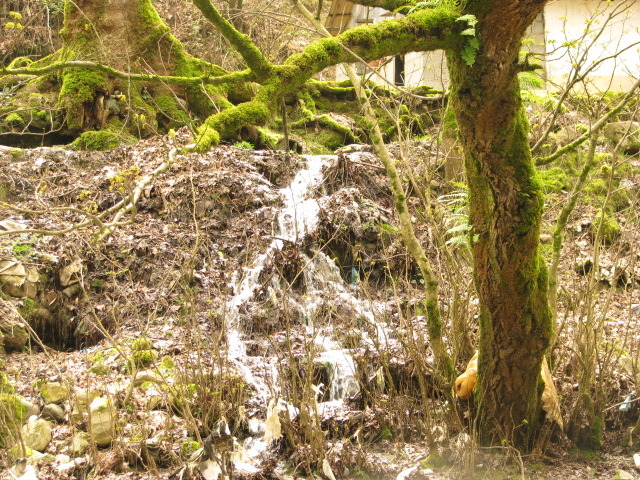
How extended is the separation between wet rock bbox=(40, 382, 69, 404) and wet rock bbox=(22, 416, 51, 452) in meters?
0.38

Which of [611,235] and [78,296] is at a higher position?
[611,235]

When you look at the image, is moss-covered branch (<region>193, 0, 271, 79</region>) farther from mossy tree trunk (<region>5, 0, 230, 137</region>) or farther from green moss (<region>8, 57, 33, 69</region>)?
mossy tree trunk (<region>5, 0, 230, 137</region>)

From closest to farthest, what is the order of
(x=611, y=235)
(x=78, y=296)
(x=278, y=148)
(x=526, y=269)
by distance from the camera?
(x=526, y=269)
(x=78, y=296)
(x=611, y=235)
(x=278, y=148)

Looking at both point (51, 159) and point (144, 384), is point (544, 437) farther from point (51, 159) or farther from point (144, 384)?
point (51, 159)

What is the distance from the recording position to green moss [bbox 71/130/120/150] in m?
9.05

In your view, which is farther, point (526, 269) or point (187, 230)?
point (187, 230)

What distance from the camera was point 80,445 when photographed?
418 cm

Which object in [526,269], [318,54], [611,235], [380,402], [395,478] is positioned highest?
[318,54]

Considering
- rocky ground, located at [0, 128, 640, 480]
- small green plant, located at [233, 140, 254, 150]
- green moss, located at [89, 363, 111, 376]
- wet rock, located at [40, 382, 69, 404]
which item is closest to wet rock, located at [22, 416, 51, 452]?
rocky ground, located at [0, 128, 640, 480]

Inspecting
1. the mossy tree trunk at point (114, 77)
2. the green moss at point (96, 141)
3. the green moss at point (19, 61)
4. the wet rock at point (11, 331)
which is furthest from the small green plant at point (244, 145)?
the wet rock at point (11, 331)

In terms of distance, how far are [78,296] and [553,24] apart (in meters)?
12.2

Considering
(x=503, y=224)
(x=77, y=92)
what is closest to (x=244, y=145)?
(x=77, y=92)

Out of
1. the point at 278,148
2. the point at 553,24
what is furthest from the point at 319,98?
the point at 553,24

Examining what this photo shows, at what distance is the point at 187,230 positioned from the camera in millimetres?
7629
